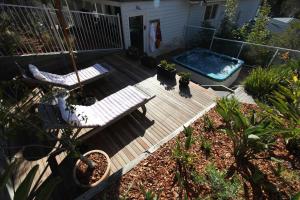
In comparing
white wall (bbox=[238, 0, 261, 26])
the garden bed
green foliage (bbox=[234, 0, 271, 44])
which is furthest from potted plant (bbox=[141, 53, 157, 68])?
white wall (bbox=[238, 0, 261, 26])

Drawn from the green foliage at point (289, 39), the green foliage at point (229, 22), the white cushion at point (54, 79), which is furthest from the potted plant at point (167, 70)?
the green foliage at point (289, 39)

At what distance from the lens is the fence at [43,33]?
583cm

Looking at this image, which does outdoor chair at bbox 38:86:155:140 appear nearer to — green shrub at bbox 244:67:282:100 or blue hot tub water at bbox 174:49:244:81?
green shrub at bbox 244:67:282:100

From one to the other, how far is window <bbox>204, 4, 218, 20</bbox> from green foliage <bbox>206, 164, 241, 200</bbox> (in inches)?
487

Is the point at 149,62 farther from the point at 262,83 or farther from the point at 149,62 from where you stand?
the point at 262,83

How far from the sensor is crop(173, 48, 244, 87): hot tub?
8.62 meters

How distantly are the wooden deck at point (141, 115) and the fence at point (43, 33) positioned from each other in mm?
1095

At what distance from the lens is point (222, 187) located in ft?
9.55

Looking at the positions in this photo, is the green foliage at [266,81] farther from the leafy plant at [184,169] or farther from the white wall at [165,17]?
the white wall at [165,17]

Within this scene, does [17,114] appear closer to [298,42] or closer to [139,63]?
[139,63]

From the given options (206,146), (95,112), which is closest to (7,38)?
(95,112)

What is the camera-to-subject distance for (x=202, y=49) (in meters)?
10.8

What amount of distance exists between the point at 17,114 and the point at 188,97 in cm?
486

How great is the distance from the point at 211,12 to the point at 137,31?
23.0 feet
